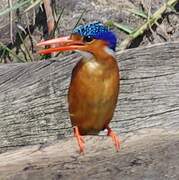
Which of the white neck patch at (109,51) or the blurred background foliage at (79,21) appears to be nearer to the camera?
the white neck patch at (109,51)

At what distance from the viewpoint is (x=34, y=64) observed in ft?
9.64

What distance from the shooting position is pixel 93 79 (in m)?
2.62

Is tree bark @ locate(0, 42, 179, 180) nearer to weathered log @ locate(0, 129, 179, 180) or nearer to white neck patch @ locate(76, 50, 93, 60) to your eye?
white neck patch @ locate(76, 50, 93, 60)

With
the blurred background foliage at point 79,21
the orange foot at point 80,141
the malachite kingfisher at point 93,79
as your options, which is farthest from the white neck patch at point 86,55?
the blurred background foliage at point 79,21

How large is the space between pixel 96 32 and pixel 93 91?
24cm

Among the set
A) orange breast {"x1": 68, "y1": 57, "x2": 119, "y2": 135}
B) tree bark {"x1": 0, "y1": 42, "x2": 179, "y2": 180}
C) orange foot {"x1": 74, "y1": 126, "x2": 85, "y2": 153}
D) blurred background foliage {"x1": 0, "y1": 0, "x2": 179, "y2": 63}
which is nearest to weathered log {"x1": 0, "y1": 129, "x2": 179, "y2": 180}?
orange foot {"x1": 74, "y1": 126, "x2": 85, "y2": 153}

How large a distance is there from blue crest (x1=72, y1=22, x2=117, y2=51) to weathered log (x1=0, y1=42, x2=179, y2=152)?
0.38m

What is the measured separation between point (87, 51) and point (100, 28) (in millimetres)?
99

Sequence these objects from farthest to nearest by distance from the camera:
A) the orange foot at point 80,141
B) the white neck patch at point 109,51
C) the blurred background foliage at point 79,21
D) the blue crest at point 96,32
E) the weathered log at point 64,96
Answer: the blurred background foliage at point 79,21, the weathered log at point 64,96, the white neck patch at point 109,51, the blue crest at point 96,32, the orange foot at point 80,141

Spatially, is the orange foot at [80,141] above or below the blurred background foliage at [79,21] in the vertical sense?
above

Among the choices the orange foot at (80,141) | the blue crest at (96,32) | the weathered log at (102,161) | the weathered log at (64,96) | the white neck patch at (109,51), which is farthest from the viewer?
the weathered log at (64,96)

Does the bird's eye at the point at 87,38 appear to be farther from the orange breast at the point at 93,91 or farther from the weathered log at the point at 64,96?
the weathered log at the point at 64,96

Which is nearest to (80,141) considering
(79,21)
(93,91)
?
(93,91)

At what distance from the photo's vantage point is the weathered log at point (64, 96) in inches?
114
